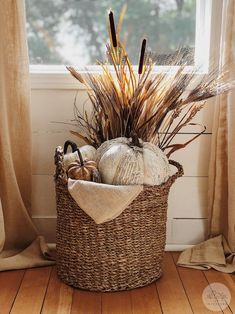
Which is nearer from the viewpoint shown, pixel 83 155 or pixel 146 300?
pixel 146 300

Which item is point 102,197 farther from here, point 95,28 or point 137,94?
point 95,28

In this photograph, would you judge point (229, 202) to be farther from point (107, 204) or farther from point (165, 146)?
point (107, 204)

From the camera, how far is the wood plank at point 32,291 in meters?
1.90

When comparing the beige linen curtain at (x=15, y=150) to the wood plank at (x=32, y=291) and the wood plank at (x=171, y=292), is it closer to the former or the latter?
the wood plank at (x=32, y=291)

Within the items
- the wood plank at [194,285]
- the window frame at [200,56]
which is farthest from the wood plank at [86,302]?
the window frame at [200,56]

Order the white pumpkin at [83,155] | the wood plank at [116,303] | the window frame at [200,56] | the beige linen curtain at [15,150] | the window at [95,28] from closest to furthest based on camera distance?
the wood plank at [116,303]
the white pumpkin at [83,155]
the beige linen curtain at [15,150]
the window frame at [200,56]
the window at [95,28]

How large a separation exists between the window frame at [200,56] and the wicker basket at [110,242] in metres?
0.48

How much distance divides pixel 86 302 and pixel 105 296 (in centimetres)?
9

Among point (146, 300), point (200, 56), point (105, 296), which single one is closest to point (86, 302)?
point (105, 296)

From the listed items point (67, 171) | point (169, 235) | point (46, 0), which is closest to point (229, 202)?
point (169, 235)

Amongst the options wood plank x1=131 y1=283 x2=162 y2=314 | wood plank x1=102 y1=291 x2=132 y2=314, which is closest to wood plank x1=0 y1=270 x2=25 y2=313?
wood plank x1=102 y1=291 x2=132 y2=314

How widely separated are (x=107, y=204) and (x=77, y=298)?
A: 0.39m

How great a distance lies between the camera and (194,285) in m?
2.10

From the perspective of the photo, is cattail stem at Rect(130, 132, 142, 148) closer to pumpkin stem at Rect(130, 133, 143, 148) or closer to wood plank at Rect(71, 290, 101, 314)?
pumpkin stem at Rect(130, 133, 143, 148)
